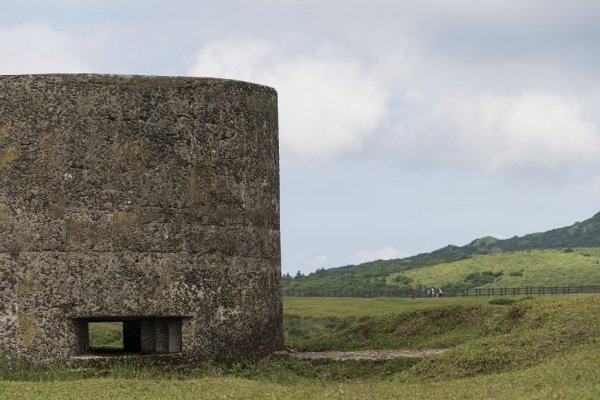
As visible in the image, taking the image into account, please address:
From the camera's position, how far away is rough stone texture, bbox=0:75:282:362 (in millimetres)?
14797

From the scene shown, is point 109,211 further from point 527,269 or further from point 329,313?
point 527,269

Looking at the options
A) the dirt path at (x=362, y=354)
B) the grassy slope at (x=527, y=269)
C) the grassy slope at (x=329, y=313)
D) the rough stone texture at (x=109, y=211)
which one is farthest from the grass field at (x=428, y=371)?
the grassy slope at (x=527, y=269)

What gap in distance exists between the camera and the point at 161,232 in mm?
15008

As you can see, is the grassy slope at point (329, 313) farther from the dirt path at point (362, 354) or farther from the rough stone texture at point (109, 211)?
the rough stone texture at point (109, 211)

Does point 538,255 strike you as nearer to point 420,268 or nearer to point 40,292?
point 420,268

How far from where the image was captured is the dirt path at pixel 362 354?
16312 mm

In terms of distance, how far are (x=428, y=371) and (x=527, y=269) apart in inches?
3219

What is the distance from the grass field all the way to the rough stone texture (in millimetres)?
750

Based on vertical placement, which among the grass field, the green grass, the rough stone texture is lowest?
the grass field

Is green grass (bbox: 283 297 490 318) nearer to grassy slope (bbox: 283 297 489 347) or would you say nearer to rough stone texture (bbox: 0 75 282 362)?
grassy slope (bbox: 283 297 489 347)

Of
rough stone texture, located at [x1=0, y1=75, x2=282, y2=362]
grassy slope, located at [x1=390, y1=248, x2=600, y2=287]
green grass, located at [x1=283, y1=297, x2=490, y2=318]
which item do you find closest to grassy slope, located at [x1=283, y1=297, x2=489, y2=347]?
green grass, located at [x1=283, y1=297, x2=490, y2=318]

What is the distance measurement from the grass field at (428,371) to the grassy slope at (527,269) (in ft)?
228

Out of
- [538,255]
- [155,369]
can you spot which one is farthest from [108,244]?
[538,255]

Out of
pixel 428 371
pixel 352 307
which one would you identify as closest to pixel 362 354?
pixel 428 371
